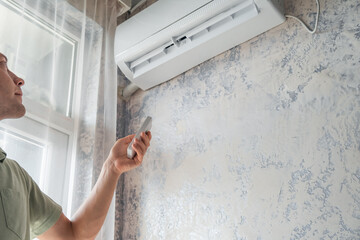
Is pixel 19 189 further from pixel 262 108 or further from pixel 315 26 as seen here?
pixel 315 26

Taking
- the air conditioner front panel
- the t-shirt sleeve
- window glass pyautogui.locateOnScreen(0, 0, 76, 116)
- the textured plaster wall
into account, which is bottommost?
the textured plaster wall

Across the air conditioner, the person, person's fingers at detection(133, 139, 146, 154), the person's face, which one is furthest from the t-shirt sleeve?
the air conditioner

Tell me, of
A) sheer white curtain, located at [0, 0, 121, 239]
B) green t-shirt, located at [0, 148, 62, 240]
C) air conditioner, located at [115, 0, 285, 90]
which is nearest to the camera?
green t-shirt, located at [0, 148, 62, 240]

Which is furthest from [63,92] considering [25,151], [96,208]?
[96,208]

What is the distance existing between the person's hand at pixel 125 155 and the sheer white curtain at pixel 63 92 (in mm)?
230

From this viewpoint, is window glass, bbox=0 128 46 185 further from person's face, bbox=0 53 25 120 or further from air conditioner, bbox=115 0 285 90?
air conditioner, bbox=115 0 285 90

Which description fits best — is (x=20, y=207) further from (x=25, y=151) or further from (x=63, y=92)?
(x=63, y=92)

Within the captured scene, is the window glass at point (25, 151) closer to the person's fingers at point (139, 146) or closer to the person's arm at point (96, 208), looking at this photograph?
the person's arm at point (96, 208)

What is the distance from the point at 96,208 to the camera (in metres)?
1.33

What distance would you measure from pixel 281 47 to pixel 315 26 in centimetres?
14

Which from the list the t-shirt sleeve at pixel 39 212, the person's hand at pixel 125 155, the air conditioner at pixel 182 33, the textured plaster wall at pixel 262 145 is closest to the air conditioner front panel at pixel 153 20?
the air conditioner at pixel 182 33

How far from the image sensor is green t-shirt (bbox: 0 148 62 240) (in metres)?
1.04

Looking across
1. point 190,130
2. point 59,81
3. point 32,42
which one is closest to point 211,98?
point 190,130

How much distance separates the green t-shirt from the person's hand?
24 centimetres
